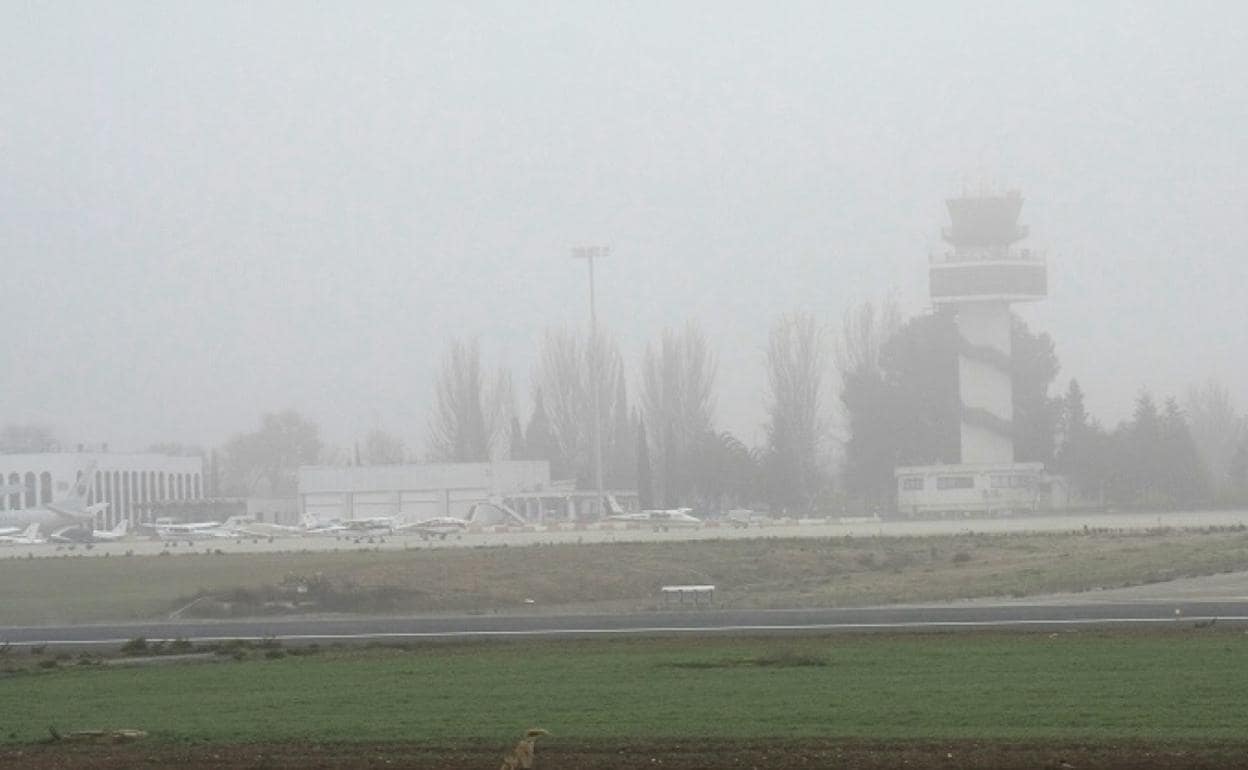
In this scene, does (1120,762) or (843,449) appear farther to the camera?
(843,449)

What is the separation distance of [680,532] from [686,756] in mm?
60495

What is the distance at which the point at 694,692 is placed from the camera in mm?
23062

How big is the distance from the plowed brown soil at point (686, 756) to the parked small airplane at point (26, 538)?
242ft

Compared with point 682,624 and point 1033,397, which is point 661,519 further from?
point 682,624

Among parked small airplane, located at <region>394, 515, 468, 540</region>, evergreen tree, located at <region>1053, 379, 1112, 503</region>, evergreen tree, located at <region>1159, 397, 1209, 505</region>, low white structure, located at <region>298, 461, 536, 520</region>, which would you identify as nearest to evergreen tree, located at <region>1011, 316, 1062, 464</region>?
evergreen tree, located at <region>1053, 379, 1112, 503</region>

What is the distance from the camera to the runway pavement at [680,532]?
7219cm

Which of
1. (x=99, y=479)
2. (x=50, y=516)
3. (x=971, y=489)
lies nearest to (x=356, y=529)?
(x=50, y=516)

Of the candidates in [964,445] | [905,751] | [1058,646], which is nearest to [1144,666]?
[1058,646]

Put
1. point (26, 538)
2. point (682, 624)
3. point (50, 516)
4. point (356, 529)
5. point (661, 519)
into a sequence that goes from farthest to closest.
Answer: point (50, 516) → point (26, 538) → point (661, 519) → point (356, 529) → point (682, 624)

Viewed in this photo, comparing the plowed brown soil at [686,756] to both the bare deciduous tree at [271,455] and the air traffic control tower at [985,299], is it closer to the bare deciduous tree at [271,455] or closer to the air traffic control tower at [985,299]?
the air traffic control tower at [985,299]

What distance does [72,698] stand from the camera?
25250mm

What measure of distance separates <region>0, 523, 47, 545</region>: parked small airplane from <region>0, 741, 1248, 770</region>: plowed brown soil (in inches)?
2905

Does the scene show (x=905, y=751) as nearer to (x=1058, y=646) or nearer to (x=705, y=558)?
(x=1058, y=646)

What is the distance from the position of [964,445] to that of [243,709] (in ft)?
286
